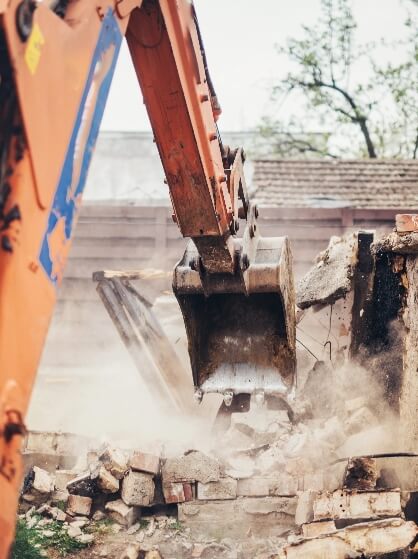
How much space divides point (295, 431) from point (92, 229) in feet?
25.2

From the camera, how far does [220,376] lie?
3697mm

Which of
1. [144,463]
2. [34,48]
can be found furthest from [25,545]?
[34,48]

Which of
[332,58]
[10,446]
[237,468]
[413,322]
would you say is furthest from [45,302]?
[332,58]

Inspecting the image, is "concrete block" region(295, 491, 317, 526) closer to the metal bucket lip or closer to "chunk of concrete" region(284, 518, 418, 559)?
"chunk of concrete" region(284, 518, 418, 559)

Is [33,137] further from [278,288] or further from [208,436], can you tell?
[208,436]

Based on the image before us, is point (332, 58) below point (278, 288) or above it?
above

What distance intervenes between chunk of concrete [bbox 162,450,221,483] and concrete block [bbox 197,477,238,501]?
4cm

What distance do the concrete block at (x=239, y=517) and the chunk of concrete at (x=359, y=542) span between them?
46.0 inches

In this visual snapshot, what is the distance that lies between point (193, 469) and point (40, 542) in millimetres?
1276

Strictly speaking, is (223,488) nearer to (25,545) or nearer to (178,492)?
(178,492)

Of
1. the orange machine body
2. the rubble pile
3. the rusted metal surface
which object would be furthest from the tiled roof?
the orange machine body

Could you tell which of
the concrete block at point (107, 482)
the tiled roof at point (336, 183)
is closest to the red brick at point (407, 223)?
the concrete block at point (107, 482)

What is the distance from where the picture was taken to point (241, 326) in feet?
12.3

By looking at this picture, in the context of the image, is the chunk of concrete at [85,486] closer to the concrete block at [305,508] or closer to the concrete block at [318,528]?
the concrete block at [305,508]
